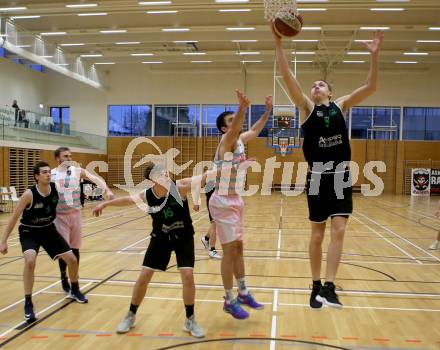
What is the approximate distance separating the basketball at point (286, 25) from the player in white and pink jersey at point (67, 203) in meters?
3.05

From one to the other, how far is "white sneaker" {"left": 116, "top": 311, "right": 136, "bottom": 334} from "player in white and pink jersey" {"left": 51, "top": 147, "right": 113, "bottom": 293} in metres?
1.69

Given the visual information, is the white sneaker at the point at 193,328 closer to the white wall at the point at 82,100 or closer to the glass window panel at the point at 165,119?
the glass window panel at the point at 165,119

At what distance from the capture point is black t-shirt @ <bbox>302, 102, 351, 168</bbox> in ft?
14.8

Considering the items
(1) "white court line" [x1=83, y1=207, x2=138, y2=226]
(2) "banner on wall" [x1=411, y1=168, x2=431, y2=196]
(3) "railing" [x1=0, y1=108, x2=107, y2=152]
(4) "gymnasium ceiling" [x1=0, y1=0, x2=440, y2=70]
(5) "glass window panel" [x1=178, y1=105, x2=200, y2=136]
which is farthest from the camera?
(5) "glass window panel" [x1=178, y1=105, x2=200, y2=136]

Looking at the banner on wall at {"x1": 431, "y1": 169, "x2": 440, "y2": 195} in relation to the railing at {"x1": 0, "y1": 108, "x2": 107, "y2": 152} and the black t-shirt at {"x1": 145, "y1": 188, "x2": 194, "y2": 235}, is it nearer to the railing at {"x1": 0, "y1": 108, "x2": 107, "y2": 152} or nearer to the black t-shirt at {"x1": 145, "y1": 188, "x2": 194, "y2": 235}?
the railing at {"x1": 0, "y1": 108, "x2": 107, "y2": 152}

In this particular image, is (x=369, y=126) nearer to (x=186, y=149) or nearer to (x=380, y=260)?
(x=186, y=149)

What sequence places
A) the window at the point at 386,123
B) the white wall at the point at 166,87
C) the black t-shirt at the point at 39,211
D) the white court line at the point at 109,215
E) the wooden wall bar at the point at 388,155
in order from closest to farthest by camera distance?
the black t-shirt at the point at 39,211
the white court line at the point at 109,215
the white wall at the point at 166,87
the wooden wall bar at the point at 388,155
the window at the point at 386,123

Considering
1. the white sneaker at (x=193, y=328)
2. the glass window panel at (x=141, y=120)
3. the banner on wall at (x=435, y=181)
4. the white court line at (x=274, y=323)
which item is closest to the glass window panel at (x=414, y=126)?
the banner on wall at (x=435, y=181)

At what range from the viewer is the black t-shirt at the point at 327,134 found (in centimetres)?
450

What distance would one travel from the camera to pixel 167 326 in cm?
502

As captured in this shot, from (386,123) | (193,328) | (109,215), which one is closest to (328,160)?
(193,328)

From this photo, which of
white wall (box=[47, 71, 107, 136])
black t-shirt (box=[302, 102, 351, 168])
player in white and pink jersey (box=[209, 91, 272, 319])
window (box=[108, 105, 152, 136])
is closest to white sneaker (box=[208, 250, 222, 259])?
player in white and pink jersey (box=[209, 91, 272, 319])

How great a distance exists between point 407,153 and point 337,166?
28.3 m

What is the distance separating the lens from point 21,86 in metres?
29.3
